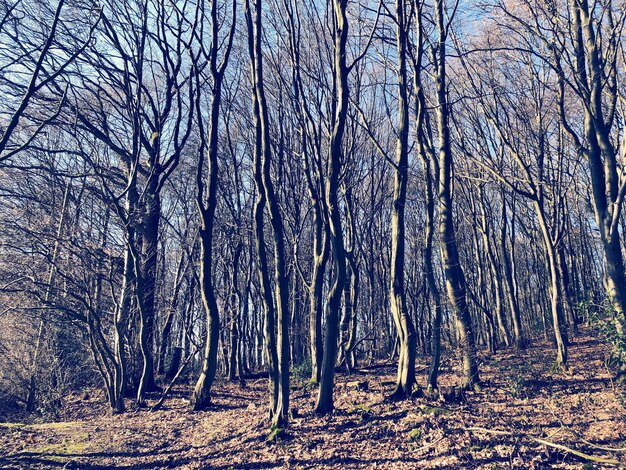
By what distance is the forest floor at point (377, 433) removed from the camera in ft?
21.1

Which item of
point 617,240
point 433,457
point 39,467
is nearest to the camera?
point 433,457

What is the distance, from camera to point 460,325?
32.0ft

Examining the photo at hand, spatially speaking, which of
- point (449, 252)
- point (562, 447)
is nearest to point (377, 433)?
point (562, 447)

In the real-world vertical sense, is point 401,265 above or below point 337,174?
below

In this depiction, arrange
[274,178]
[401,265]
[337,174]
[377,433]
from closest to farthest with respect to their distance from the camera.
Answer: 1. [377,433]
2. [337,174]
3. [401,265]
4. [274,178]

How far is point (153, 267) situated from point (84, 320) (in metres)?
3.17

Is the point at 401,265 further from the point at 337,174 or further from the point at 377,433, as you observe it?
the point at 377,433

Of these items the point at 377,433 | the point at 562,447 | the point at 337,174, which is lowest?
the point at 377,433

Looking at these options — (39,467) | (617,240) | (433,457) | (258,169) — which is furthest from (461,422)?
(39,467)

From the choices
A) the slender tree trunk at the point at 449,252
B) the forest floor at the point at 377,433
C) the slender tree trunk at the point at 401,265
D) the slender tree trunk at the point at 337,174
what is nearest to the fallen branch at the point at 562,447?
the forest floor at the point at 377,433

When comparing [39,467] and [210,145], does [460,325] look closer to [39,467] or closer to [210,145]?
[210,145]

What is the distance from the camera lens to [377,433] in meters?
7.73

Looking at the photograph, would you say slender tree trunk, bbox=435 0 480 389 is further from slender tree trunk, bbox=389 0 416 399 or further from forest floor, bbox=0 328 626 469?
slender tree trunk, bbox=389 0 416 399

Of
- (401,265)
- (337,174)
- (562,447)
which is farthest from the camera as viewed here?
(401,265)
